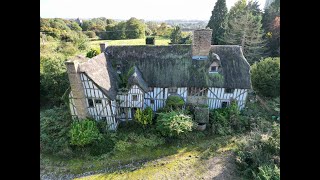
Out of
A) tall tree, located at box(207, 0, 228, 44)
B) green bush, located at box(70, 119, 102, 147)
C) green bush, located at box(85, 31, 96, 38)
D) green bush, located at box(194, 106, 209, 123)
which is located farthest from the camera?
green bush, located at box(85, 31, 96, 38)

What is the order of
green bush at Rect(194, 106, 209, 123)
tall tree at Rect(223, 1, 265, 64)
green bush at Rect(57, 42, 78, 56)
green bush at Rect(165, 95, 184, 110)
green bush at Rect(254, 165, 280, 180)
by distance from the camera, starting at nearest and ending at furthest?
1. green bush at Rect(254, 165, 280, 180)
2. green bush at Rect(194, 106, 209, 123)
3. green bush at Rect(165, 95, 184, 110)
4. tall tree at Rect(223, 1, 265, 64)
5. green bush at Rect(57, 42, 78, 56)

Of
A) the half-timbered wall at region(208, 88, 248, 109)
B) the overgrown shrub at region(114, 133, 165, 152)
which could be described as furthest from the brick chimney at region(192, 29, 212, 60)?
the overgrown shrub at region(114, 133, 165, 152)

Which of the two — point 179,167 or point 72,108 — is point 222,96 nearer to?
point 179,167

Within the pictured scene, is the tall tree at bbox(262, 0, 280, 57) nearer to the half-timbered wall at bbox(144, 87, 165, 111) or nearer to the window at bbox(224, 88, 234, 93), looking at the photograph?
the window at bbox(224, 88, 234, 93)

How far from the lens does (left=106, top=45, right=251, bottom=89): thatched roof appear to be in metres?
16.7

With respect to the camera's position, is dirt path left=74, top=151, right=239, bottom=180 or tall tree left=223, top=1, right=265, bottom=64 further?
tall tree left=223, top=1, right=265, bottom=64

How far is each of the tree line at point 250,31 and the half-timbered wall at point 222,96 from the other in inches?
506

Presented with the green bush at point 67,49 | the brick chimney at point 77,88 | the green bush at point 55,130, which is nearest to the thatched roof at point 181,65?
the brick chimney at point 77,88

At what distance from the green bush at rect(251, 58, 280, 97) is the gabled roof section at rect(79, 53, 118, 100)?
1392 centimetres

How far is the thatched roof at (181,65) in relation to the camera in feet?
54.7

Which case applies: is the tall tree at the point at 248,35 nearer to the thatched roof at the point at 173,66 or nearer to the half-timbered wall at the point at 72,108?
the thatched roof at the point at 173,66

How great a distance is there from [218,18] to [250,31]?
16.0 feet
